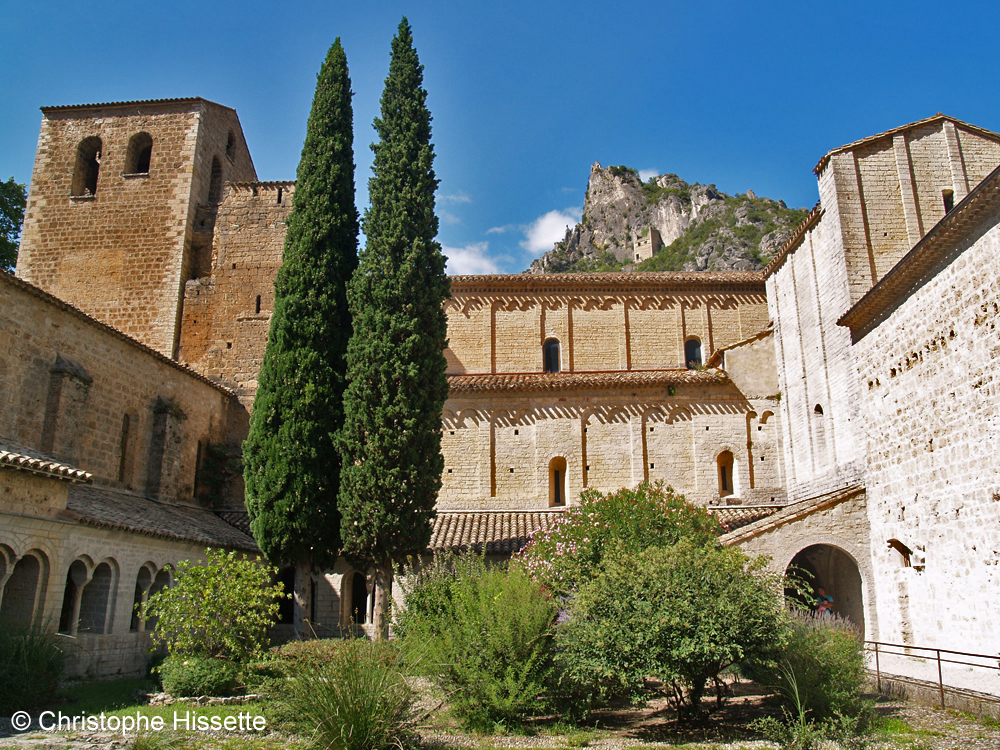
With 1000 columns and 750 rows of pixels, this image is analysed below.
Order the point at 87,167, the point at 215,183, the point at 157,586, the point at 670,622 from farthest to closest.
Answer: the point at 215,183, the point at 87,167, the point at 157,586, the point at 670,622

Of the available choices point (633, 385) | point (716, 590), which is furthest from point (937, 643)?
point (633, 385)

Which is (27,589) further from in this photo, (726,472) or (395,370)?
(726,472)

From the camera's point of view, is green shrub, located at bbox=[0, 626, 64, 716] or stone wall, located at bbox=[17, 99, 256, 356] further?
stone wall, located at bbox=[17, 99, 256, 356]

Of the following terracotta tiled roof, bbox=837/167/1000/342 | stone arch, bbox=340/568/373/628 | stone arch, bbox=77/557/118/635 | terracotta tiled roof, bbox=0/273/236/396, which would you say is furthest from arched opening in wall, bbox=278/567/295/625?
terracotta tiled roof, bbox=837/167/1000/342

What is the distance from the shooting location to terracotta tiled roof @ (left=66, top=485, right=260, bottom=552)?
1370 centimetres

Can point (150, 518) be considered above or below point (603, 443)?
below

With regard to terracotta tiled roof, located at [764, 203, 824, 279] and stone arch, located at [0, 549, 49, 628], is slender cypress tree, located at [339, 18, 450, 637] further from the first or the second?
terracotta tiled roof, located at [764, 203, 824, 279]

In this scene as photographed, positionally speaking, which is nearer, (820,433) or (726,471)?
(820,433)

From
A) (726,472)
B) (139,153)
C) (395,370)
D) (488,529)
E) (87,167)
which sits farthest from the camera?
(139,153)

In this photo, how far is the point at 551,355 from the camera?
24750mm

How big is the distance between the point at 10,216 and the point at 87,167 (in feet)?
16.9

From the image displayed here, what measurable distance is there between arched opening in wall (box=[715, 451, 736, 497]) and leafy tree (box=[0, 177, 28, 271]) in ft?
89.5

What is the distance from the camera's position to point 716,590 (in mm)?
9266

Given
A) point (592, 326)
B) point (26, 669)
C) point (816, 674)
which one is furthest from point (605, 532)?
point (592, 326)
